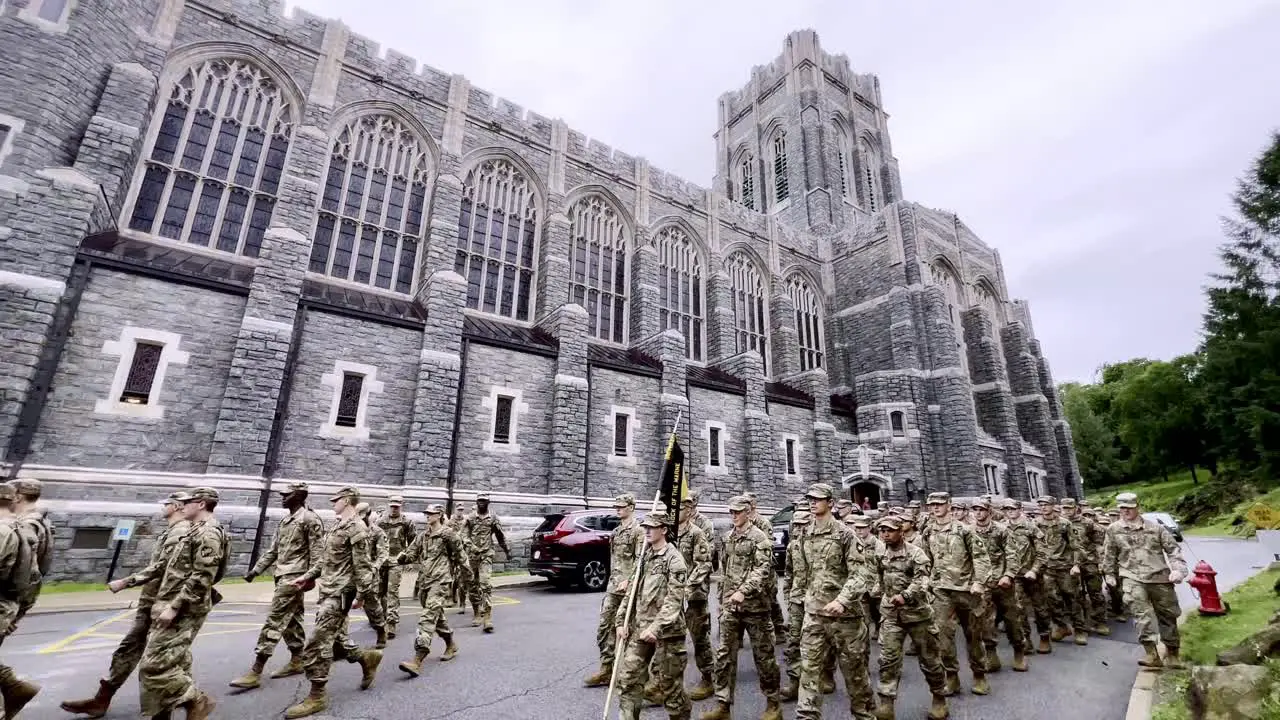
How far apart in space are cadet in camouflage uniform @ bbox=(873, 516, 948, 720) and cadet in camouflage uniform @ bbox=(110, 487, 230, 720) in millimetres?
5586

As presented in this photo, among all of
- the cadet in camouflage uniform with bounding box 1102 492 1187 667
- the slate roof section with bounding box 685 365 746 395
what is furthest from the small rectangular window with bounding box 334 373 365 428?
the cadet in camouflage uniform with bounding box 1102 492 1187 667

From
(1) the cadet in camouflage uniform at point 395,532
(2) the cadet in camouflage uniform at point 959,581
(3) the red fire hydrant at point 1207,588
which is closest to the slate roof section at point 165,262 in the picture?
(1) the cadet in camouflage uniform at point 395,532

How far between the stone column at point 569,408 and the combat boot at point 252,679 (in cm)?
971

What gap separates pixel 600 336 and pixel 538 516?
8.31 m

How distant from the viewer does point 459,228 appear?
19000 mm

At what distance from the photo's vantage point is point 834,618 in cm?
462

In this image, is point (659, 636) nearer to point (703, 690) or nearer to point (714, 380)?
point (703, 690)

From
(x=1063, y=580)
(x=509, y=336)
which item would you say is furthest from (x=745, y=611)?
(x=509, y=336)

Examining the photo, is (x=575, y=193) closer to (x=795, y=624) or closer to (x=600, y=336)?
(x=600, y=336)

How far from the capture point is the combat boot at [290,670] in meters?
5.64

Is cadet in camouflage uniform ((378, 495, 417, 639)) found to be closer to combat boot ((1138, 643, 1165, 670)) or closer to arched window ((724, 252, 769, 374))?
combat boot ((1138, 643, 1165, 670))

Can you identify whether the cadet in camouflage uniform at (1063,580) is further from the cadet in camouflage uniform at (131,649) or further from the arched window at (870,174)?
the arched window at (870,174)

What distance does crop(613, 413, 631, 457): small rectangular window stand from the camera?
55.7 feet

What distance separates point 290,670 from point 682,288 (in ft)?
67.5
